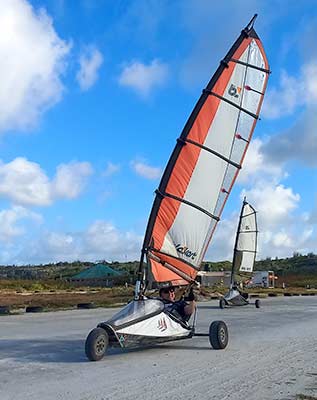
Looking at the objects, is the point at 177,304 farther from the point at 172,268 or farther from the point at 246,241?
the point at 246,241

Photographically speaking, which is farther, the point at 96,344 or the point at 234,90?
the point at 234,90

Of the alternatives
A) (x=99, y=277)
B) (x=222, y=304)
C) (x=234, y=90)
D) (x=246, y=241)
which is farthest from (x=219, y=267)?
(x=234, y=90)

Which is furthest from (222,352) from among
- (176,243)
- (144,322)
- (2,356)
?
(2,356)

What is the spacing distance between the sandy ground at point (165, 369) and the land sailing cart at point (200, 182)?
0.85 meters

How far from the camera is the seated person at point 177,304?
38.1 ft

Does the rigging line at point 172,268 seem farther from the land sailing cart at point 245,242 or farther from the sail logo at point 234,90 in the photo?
the land sailing cart at point 245,242

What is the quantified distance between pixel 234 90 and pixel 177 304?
5086 mm

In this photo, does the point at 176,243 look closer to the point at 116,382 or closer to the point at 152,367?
the point at 152,367

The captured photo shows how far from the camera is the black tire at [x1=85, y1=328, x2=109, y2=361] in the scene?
9.79 meters

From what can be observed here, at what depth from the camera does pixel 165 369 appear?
359 inches

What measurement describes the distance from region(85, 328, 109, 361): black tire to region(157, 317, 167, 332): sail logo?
1.28 meters

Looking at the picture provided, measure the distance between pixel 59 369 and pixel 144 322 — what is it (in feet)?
6.61

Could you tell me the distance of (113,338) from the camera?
10117 millimetres

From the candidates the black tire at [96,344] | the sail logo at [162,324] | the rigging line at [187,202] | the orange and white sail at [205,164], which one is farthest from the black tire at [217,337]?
the rigging line at [187,202]
